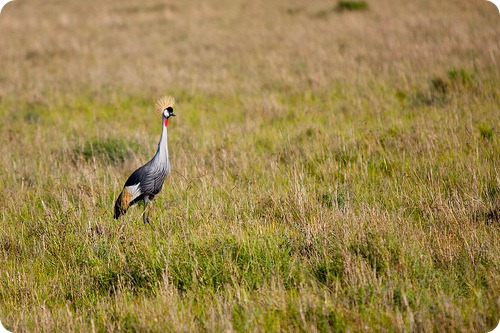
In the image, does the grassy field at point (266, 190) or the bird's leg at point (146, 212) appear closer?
the grassy field at point (266, 190)

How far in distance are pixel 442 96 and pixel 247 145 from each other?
362 centimetres

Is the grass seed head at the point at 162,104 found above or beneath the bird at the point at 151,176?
above

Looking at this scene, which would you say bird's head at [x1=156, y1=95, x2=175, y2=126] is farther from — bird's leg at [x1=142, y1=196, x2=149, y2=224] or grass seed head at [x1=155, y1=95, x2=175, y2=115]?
bird's leg at [x1=142, y1=196, x2=149, y2=224]

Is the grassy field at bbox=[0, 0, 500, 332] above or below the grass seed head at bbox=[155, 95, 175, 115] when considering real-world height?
below

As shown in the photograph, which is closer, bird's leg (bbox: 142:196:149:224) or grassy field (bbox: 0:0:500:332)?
grassy field (bbox: 0:0:500:332)

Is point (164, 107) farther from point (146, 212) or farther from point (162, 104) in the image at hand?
point (146, 212)

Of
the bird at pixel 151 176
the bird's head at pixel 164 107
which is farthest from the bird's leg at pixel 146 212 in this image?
the bird's head at pixel 164 107

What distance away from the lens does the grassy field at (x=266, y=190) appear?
135 inches

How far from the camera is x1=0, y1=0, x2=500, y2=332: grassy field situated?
3.42m

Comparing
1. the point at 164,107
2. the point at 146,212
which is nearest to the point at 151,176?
the point at 146,212

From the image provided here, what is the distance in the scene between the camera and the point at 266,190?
5.28 metres

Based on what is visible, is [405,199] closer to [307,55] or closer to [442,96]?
[442,96]

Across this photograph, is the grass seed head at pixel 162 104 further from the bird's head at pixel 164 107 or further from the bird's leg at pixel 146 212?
the bird's leg at pixel 146 212

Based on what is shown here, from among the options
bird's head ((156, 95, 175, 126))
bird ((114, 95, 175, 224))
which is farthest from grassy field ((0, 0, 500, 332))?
bird's head ((156, 95, 175, 126))
